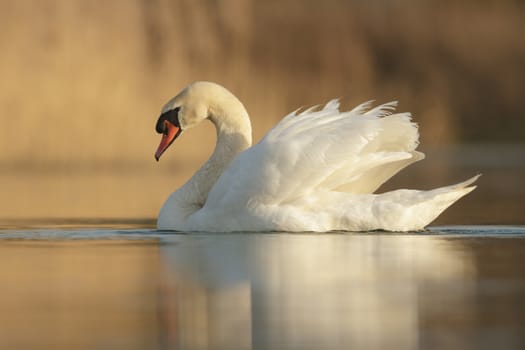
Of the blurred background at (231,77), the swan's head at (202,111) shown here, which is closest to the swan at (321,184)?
the swan's head at (202,111)

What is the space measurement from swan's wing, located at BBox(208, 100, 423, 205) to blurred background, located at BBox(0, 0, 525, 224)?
11.3 ft

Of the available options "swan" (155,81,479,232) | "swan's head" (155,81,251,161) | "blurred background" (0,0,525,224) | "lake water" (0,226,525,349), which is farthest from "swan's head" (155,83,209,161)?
"blurred background" (0,0,525,224)

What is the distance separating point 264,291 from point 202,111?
331cm

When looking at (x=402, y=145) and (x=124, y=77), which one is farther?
(x=124, y=77)

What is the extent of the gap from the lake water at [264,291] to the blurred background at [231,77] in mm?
4117

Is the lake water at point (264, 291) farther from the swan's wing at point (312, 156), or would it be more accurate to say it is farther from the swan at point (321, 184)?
the swan's wing at point (312, 156)

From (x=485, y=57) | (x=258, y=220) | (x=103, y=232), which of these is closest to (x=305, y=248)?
(x=258, y=220)

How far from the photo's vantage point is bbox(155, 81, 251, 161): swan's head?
8469mm

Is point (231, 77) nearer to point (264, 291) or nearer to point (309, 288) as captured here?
point (309, 288)

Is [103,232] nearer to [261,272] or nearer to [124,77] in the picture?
[261,272]

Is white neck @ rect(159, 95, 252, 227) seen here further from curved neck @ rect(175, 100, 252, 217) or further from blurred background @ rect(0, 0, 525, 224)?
blurred background @ rect(0, 0, 525, 224)

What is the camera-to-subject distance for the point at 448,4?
2541 centimetres

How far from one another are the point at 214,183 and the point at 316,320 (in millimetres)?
3866

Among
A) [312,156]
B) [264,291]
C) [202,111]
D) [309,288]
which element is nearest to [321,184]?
[312,156]
